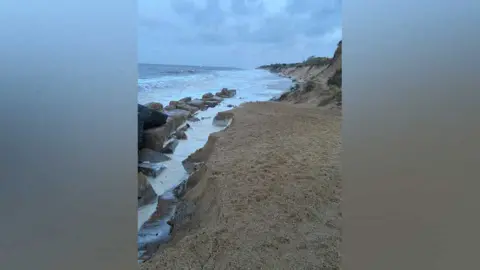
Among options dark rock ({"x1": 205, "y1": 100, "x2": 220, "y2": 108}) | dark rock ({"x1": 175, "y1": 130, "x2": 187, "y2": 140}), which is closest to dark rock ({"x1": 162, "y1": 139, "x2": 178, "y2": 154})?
dark rock ({"x1": 175, "y1": 130, "x2": 187, "y2": 140})

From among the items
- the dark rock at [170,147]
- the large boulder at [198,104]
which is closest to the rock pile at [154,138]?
the dark rock at [170,147]

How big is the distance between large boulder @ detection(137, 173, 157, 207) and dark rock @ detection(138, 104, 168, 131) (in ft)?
4.55

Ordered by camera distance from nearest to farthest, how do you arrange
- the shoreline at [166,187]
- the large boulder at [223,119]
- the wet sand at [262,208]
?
the wet sand at [262,208], the shoreline at [166,187], the large boulder at [223,119]

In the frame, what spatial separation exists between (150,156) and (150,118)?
0.75m

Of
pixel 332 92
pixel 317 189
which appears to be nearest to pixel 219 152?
pixel 317 189

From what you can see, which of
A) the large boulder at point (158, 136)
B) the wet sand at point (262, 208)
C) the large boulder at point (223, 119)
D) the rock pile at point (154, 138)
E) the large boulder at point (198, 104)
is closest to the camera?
the wet sand at point (262, 208)

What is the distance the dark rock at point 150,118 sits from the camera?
3.91 m

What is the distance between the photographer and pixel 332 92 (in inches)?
262

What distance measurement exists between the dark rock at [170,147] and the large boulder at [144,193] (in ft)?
3.95

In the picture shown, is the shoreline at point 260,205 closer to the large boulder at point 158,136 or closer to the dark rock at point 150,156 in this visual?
the dark rock at point 150,156

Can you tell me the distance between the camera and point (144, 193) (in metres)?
2.50

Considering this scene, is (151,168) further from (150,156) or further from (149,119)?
(149,119)

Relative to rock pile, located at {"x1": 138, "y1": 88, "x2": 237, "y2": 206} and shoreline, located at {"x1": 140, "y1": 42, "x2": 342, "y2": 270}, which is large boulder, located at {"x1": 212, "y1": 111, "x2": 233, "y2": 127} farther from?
shoreline, located at {"x1": 140, "y1": 42, "x2": 342, "y2": 270}

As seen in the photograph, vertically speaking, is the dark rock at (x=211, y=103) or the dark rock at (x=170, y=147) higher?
Answer: the dark rock at (x=211, y=103)
